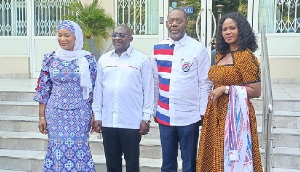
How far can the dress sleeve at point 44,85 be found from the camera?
10.8 feet

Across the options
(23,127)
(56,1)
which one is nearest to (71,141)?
(23,127)

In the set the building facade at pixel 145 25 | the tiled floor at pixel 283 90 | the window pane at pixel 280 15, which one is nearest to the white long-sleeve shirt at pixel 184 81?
the tiled floor at pixel 283 90

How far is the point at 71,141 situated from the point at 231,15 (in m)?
1.63

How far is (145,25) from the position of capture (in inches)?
296

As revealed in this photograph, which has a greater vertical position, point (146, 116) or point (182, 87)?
point (182, 87)

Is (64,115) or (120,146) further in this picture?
(120,146)

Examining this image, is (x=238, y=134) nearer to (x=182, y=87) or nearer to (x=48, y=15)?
(x=182, y=87)

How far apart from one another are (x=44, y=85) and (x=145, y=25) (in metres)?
4.46

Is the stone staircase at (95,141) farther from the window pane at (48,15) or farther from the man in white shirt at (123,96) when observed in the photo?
the window pane at (48,15)

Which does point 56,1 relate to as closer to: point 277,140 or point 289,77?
point 289,77

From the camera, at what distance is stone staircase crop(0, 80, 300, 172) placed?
4.21m

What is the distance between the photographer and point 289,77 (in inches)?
268

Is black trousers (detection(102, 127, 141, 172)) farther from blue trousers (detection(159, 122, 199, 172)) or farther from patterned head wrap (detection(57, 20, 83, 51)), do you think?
patterned head wrap (detection(57, 20, 83, 51))

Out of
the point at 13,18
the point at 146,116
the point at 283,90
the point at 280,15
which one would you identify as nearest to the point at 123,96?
the point at 146,116
